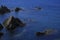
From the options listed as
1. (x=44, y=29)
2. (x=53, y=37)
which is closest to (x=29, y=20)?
(x=44, y=29)

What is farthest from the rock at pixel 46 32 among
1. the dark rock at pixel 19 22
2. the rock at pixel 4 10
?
the rock at pixel 4 10

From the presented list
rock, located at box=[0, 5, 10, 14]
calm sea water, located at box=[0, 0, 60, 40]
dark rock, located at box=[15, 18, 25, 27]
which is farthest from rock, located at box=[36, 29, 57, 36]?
rock, located at box=[0, 5, 10, 14]

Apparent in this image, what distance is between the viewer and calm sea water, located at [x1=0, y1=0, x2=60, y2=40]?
3.96ft

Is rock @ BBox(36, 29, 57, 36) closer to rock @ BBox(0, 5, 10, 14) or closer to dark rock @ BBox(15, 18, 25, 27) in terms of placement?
dark rock @ BBox(15, 18, 25, 27)

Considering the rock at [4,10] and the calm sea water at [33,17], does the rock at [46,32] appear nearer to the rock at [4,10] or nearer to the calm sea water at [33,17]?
the calm sea water at [33,17]

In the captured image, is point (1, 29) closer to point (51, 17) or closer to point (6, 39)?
point (6, 39)

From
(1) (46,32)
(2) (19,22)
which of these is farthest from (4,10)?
(1) (46,32)

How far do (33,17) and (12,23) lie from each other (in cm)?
21

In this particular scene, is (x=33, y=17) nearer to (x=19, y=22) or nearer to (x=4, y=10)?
(x=19, y=22)

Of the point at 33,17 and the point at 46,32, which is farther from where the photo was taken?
the point at 33,17

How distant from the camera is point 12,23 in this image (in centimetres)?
125

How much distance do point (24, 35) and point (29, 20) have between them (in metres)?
0.18

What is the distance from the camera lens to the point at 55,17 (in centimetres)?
136

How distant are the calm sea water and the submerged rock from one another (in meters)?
0.03
